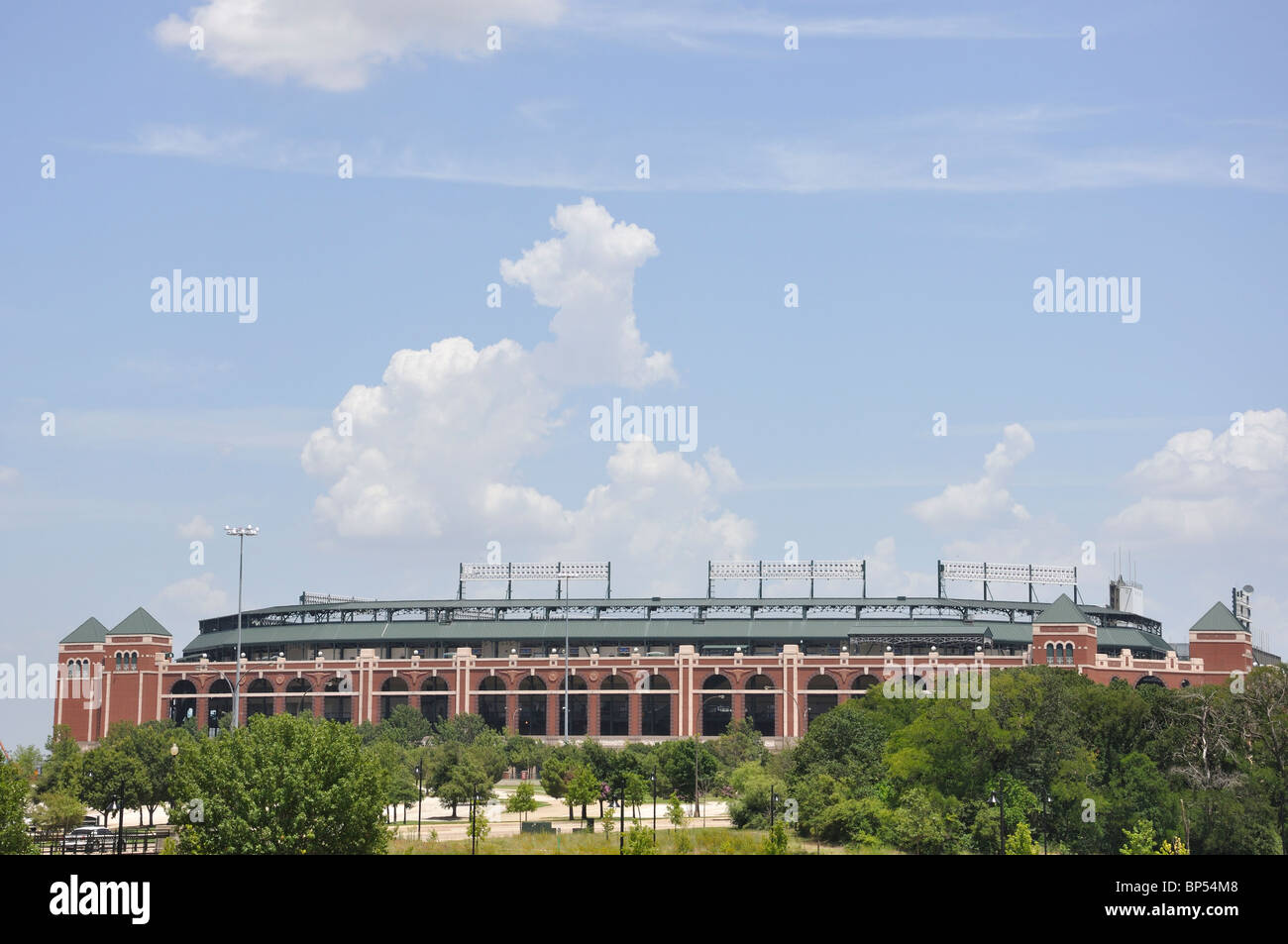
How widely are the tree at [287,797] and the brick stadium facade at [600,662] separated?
70511 mm

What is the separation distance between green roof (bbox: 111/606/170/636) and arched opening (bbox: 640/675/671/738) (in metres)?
48.0

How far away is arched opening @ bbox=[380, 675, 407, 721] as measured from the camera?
5049 inches

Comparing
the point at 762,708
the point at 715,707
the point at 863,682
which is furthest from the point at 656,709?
the point at 863,682

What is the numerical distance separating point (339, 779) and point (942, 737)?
33036mm

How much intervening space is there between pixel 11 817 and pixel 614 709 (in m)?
79.9

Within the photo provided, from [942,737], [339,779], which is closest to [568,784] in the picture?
[942,737]

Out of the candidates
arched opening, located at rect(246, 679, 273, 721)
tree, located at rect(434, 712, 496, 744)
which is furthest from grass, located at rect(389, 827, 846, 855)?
arched opening, located at rect(246, 679, 273, 721)

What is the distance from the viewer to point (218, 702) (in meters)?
131

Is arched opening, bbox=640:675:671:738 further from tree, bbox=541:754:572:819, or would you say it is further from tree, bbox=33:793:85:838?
tree, bbox=33:793:85:838

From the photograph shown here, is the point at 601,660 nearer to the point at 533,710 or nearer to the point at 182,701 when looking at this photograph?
the point at 533,710

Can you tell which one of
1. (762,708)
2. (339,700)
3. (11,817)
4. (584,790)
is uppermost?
(11,817)

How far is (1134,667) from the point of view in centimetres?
12244

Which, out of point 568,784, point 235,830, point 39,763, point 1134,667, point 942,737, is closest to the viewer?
point 235,830
